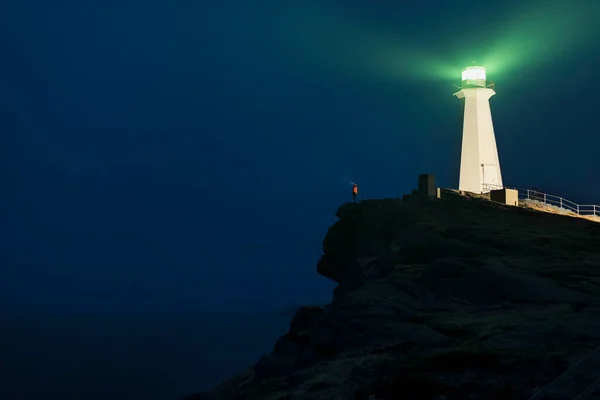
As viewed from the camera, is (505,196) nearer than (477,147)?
Yes

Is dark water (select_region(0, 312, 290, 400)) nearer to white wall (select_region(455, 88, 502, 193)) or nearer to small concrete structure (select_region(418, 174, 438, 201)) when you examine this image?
white wall (select_region(455, 88, 502, 193))

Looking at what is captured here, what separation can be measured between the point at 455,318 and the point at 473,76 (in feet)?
131

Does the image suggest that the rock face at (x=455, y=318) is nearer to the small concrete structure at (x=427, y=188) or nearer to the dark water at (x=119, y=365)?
the small concrete structure at (x=427, y=188)

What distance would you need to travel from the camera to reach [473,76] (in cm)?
5462

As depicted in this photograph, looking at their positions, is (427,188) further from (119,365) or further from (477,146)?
(119,365)

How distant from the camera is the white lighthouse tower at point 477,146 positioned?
50531mm

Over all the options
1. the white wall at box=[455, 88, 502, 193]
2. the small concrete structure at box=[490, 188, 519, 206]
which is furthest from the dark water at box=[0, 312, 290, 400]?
the small concrete structure at box=[490, 188, 519, 206]

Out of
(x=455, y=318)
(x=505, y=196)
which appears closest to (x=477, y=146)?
(x=505, y=196)

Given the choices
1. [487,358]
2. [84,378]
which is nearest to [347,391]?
[487,358]

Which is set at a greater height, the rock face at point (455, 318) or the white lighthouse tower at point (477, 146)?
the white lighthouse tower at point (477, 146)

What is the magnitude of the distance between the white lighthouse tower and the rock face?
18.8 m

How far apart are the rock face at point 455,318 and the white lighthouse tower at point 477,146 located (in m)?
18.8

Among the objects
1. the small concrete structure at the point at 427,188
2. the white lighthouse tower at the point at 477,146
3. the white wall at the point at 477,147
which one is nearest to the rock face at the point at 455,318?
the small concrete structure at the point at 427,188

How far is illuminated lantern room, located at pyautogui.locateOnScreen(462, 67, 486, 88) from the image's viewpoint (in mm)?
54188
